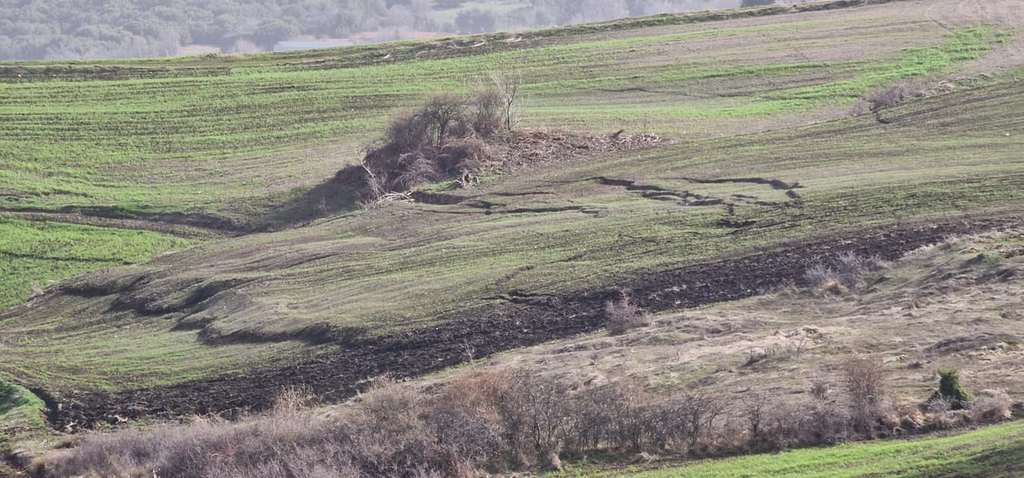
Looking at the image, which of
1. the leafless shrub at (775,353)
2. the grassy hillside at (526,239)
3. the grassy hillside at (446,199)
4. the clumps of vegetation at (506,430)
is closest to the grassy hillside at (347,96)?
the grassy hillside at (446,199)

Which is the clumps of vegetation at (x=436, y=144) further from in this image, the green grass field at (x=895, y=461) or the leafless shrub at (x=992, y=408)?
the leafless shrub at (x=992, y=408)

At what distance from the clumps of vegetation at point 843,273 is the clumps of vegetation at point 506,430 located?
6.02 metres

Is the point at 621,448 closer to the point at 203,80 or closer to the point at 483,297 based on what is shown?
the point at 483,297

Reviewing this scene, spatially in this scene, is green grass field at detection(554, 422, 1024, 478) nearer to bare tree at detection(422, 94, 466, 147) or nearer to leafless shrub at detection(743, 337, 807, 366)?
leafless shrub at detection(743, 337, 807, 366)

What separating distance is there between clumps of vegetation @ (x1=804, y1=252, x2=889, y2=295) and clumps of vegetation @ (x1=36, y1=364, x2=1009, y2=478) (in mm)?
6023

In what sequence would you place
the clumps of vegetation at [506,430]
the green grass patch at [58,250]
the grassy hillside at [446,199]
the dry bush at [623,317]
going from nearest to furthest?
the clumps of vegetation at [506,430] < the dry bush at [623,317] < the grassy hillside at [446,199] < the green grass patch at [58,250]

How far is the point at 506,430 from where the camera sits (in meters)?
27.5

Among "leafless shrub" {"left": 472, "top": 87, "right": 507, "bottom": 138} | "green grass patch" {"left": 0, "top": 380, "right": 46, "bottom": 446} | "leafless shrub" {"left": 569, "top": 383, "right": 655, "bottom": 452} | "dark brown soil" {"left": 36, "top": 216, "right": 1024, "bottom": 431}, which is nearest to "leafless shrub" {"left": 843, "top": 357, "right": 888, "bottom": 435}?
"leafless shrub" {"left": 569, "top": 383, "right": 655, "bottom": 452}

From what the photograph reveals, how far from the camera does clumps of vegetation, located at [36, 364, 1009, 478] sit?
26.0 meters

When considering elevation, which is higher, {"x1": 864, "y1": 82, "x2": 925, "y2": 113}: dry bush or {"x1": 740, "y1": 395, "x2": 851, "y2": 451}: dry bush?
{"x1": 864, "y1": 82, "x2": 925, "y2": 113}: dry bush

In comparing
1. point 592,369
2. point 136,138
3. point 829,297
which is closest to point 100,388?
point 592,369

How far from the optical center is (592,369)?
3078 centimetres

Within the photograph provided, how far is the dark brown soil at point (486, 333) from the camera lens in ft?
111

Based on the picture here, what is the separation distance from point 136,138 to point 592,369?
36.4m
